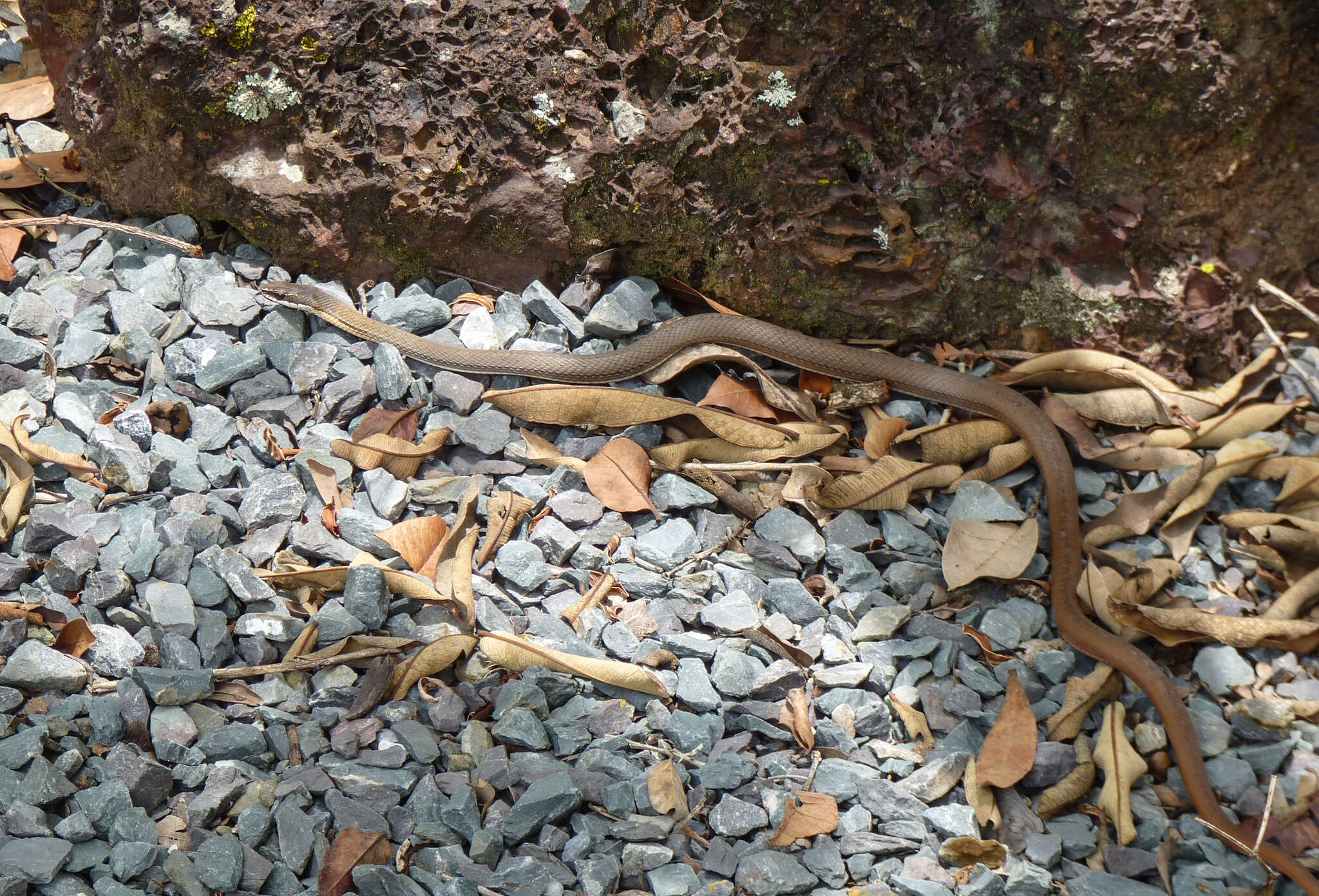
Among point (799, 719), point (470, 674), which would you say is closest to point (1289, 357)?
point (799, 719)

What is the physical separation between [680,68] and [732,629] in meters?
1.88

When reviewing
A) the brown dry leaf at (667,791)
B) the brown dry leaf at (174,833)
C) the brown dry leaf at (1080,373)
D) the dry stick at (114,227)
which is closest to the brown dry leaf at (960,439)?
the brown dry leaf at (1080,373)

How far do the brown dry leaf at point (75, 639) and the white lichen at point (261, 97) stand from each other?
186 centimetres

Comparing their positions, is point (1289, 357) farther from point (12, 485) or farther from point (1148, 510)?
point (12, 485)

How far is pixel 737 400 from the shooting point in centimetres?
340

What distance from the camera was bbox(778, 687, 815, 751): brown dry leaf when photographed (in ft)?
8.37

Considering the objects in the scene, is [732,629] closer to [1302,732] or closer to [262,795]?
[262,795]

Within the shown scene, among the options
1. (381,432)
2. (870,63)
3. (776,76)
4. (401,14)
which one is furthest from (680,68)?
(381,432)

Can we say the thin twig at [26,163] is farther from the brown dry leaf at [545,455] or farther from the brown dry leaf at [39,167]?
the brown dry leaf at [545,455]

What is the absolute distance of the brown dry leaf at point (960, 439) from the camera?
10.7ft

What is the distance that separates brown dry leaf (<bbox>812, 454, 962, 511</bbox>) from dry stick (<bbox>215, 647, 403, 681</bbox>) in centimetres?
143

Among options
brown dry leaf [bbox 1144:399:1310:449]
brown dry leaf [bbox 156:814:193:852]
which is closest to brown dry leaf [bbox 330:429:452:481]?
brown dry leaf [bbox 156:814:193:852]

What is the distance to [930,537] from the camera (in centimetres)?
308

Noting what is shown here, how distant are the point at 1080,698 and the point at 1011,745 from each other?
0.28m
